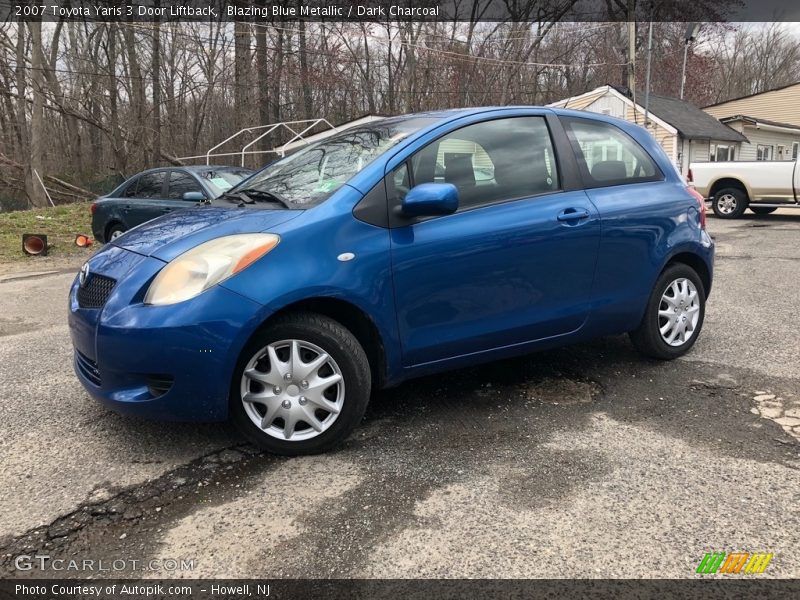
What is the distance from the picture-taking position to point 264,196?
3.50 meters

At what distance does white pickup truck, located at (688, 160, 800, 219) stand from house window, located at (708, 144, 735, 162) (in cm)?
1131

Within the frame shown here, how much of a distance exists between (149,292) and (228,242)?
0.42 meters

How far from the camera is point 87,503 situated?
2611mm

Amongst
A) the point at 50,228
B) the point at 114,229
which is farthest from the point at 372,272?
the point at 50,228

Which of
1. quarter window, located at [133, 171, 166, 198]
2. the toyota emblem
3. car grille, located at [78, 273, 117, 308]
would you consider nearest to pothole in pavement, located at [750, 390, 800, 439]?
car grille, located at [78, 273, 117, 308]

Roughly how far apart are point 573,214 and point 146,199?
865cm

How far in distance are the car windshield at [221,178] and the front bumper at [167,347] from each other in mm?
6691

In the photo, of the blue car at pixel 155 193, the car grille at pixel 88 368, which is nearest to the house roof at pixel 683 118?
the blue car at pixel 155 193

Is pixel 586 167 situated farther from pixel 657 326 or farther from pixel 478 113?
pixel 657 326

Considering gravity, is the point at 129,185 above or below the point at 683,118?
below

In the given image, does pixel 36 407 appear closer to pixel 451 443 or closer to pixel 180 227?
pixel 180 227

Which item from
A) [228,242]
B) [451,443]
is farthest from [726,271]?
[228,242]

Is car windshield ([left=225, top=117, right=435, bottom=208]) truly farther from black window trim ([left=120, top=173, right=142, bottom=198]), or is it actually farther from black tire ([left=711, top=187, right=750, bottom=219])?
black tire ([left=711, top=187, right=750, bottom=219])

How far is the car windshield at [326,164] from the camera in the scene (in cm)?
331
